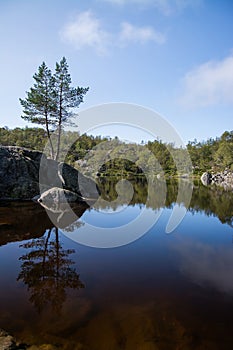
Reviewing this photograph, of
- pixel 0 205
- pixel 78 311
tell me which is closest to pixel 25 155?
pixel 0 205

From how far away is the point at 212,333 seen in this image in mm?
3918

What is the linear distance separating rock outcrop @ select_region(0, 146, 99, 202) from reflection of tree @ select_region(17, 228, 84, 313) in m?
7.83

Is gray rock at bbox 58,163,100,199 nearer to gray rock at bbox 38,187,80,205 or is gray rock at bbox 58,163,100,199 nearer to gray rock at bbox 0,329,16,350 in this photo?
gray rock at bbox 38,187,80,205

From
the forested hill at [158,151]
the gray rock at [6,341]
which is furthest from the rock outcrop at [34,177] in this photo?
the forested hill at [158,151]

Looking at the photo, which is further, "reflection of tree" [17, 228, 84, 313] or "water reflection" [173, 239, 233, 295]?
"water reflection" [173, 239, 233, 295]

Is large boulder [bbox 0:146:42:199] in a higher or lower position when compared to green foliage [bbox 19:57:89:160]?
lower

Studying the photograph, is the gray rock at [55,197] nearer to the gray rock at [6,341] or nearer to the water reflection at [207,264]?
the water reflection at [207,264]

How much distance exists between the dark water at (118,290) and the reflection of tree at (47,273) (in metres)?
0.02

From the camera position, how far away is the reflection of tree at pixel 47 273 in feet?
16.0

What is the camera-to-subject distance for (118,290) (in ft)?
17.4

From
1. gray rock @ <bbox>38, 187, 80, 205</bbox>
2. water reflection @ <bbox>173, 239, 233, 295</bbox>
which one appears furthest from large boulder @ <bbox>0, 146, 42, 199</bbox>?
water reflection @ <bbox>173, 239, 233, 295</bbox>

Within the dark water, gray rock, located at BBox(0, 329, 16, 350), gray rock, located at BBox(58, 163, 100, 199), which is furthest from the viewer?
gray rock, located at BBox(58, 163, 100, 199)

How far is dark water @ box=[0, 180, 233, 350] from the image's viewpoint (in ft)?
12.5

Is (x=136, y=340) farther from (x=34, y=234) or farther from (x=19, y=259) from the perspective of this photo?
(x=34, y=234)
